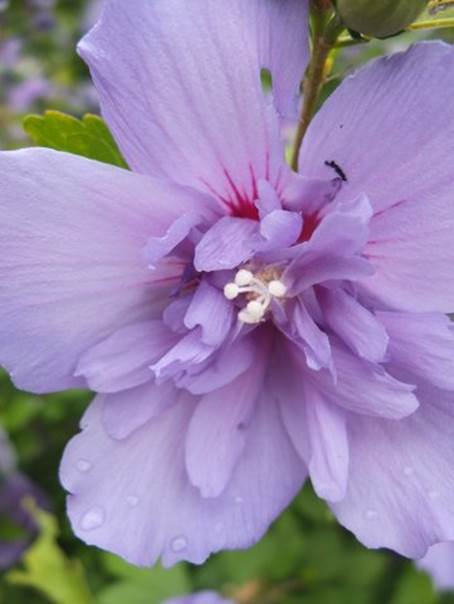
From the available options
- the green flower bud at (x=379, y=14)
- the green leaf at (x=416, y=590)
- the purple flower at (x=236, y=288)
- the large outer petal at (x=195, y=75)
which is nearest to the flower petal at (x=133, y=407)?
the purple flower at (x=236, y=288)

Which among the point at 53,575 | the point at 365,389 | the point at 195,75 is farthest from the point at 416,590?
the point at 195,75

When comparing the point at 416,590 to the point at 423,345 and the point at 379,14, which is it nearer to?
the point at 423,345

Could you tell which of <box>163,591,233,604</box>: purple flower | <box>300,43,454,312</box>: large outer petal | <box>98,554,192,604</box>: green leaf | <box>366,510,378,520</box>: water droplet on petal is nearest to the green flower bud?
<box>300,43,454,312</box>: large outer petal

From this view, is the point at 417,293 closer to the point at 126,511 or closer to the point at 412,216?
the point at 412,216

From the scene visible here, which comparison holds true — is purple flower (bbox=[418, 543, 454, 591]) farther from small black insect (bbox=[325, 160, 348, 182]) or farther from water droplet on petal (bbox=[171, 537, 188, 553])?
small black insect (bbox=[325, 160, 348, 182])

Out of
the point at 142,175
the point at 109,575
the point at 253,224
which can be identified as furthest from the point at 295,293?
the point at 109,575

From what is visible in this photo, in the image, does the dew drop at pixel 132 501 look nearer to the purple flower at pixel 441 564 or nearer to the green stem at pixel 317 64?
the green stem at pixel 317 64
